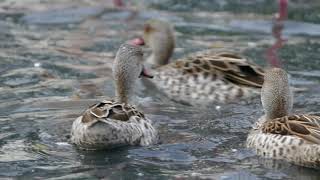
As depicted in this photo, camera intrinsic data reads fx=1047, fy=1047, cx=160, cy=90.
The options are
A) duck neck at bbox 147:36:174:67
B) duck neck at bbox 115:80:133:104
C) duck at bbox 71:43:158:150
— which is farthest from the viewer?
duck neck at bbox 147:36:174:67

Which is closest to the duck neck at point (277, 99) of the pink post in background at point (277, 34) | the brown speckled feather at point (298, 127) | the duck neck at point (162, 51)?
the brown speckled feather at point (298, 127)

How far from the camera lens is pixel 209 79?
13.9 m

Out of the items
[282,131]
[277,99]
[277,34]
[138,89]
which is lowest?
[138,89]

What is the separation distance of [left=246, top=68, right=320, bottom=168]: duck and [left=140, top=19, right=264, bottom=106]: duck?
257 centimetres

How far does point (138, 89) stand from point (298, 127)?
4.84m

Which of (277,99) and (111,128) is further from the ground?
(277,99)

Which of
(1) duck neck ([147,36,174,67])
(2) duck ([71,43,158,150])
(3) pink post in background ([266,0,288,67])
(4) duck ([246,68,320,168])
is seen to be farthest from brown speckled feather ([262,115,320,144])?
(3) pink post in background ([266,0,288,67])

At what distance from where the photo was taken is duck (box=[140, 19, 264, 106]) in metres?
13.6

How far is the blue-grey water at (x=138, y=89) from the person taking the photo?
1019cm

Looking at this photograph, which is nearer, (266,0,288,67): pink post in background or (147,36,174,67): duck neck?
(147,36,174,67): duck neck

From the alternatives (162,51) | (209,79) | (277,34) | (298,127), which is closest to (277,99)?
(298,127)

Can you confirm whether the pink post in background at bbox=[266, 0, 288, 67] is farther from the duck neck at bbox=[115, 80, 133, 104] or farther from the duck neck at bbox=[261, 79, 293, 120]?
the duck neck at bbox=[261, 79, 293, 120]

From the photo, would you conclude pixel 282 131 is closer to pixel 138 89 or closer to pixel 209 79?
pixel 209 79

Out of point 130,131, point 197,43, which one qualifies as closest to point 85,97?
point 130,131
